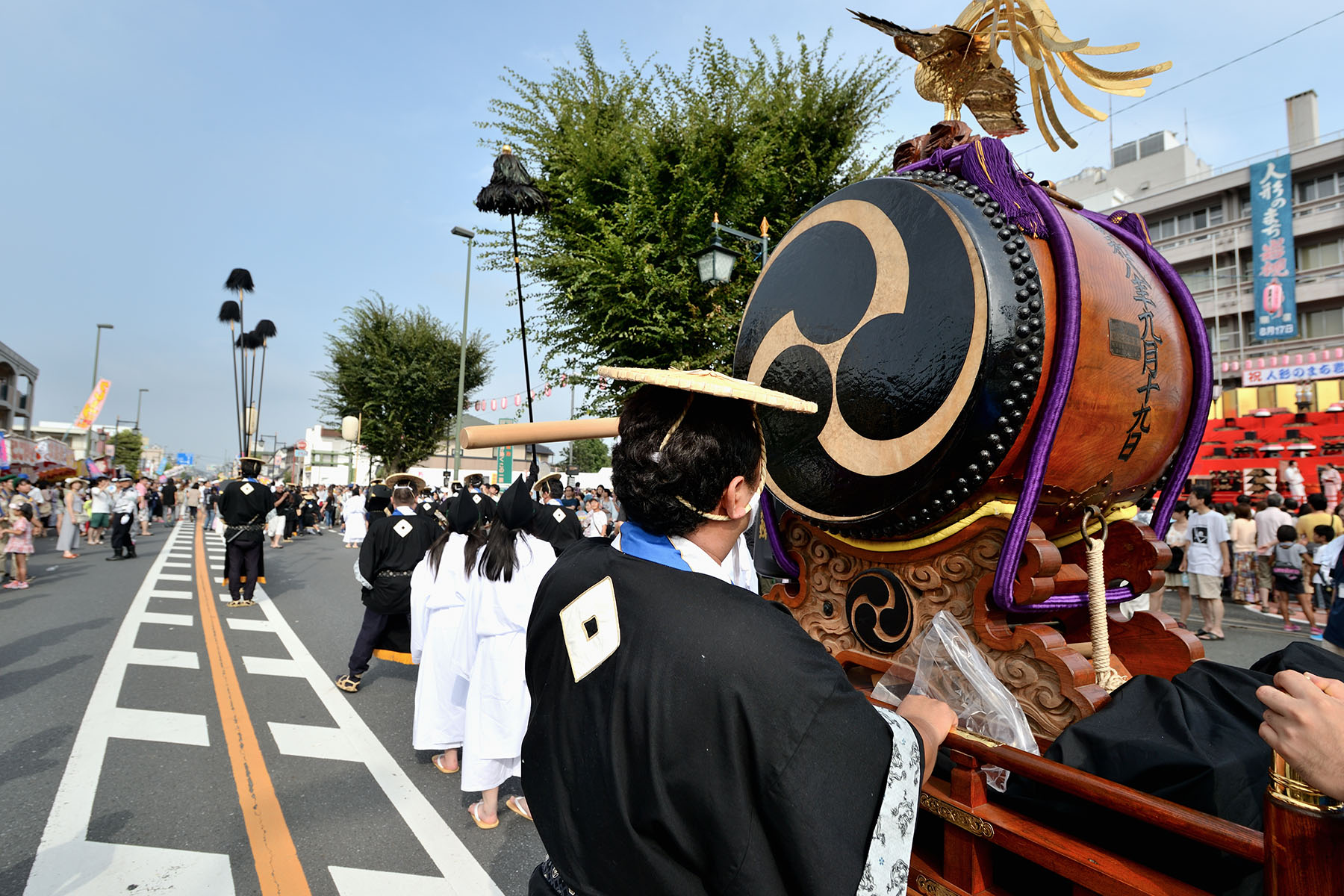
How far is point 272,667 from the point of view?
20.5 feet

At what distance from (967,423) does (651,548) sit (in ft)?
2.97

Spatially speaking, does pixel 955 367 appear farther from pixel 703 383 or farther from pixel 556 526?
pixel 556 526

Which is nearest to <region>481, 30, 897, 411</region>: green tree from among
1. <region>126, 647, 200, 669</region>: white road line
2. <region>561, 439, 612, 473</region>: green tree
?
<region>126, 647, 200, 669</region>: white road line

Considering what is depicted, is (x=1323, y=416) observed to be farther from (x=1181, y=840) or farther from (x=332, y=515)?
(x=332, y=515)

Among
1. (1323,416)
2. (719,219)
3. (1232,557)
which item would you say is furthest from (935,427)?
(1323,416)

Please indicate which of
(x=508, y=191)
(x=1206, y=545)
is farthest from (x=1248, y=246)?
(x=508, y=191)

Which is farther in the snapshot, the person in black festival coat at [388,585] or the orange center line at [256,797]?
the person in black festival coat at [388,585]

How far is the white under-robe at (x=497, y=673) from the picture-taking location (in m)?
3.66

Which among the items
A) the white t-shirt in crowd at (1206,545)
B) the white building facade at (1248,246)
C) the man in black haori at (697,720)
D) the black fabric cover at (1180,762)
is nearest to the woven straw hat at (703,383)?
the man in black haori at (697,720)

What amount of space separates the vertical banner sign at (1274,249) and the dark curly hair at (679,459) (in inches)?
1366

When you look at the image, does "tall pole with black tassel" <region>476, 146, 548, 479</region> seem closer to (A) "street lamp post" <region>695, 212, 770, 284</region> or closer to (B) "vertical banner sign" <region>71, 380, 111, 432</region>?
(A) "street lamp post" <region>695, 212, 770, 284</region>

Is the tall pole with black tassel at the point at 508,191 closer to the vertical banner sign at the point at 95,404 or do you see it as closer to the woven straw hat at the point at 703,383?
the woven straw hat at the point at 703,383

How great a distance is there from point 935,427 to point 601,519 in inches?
478

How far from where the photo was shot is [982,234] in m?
1.72
